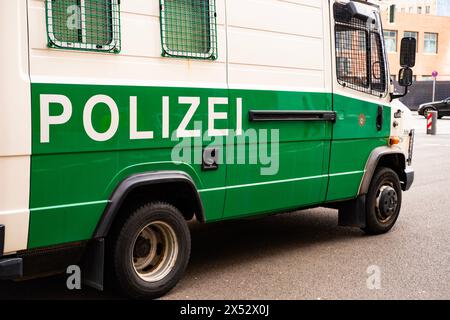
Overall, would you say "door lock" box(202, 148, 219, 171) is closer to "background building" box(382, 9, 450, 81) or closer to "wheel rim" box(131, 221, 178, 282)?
"wheel rim" box(131, 221, 178, 282)

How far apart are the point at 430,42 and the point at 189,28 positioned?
64.4 m

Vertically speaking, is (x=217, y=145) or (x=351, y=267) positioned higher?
(x=217, y=145)

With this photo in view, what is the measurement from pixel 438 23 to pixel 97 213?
65772 mm

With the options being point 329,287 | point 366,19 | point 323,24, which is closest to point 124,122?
point 329,287

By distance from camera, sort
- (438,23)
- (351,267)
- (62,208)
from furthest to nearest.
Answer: (438,23), (351,267), (62,208)

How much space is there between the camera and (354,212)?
701 centimetres

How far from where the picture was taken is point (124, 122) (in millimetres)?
4500

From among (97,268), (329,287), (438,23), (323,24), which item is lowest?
(329,287)

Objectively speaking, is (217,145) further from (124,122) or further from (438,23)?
(438,23)

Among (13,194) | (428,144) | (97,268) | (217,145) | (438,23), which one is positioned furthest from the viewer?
(438,23)

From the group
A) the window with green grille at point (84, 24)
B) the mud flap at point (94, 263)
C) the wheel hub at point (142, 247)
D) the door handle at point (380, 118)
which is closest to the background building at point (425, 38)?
the door handle at point (380, 118)

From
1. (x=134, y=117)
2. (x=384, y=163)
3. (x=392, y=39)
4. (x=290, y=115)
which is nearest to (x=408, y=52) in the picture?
(x=384, y=163)

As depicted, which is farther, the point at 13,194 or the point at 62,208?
the point at 62,208

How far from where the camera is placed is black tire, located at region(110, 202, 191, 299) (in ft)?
15.2
